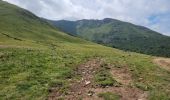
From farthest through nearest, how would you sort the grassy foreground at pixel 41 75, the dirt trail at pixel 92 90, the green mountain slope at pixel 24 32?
the green mountain slope at pixel 24 32, the grassy foreground at pixel 41 75, the dirt trail at pixel 92 90

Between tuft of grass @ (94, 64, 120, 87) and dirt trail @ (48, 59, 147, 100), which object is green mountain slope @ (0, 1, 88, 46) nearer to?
tuft of grass @ (94, 64, 120, 87)

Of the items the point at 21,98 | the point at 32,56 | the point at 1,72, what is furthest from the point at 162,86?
the point at 32,56

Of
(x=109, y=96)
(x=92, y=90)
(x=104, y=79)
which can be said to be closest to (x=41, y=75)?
(x=104, y=79)

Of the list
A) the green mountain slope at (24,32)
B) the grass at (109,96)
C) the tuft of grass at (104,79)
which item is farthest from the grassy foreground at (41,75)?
the green mountain slope at (24,32)

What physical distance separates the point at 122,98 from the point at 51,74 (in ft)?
27.4

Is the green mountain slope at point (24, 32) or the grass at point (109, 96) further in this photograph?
the green mountain slope at point (24, 32)

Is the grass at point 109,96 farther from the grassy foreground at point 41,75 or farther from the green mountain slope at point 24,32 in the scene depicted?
the green mountain slope at point 24,32

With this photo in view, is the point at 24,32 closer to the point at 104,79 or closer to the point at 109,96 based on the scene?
the point at 104,79

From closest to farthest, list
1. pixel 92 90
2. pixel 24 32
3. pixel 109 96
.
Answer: pixel 109 96, pixel 92 90, pixel 24 32

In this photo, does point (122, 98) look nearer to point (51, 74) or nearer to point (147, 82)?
point (147, 82)

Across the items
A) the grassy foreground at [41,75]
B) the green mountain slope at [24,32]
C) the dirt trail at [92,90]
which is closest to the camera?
the dirt trail at [92,90]

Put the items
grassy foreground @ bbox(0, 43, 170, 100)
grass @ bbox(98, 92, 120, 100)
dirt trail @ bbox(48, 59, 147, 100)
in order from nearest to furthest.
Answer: grass @ bbox(98, 92, 120, 100) < dirt trail @ bbox(48, 59, 147, 100) < grassy foreground @ bbox(0, 43, 170, 100)

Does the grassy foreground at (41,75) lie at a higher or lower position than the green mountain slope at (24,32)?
lower

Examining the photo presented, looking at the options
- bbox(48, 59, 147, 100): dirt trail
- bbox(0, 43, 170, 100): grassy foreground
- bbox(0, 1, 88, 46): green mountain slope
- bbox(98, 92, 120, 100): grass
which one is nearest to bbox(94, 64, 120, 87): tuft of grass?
bbox(48, 59, 147, 100): dirt trail
